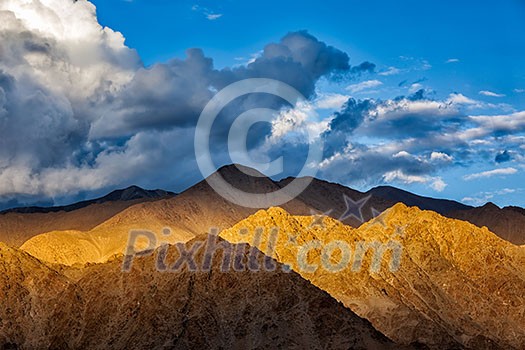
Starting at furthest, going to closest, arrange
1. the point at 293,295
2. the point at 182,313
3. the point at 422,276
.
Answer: the point at 422,276, the point at 293,295, the point at 182,313

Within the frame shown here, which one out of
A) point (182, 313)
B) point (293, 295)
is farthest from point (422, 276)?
point (182, 313)

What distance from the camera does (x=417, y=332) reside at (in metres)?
145

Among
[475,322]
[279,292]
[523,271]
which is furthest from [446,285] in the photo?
[279,292]

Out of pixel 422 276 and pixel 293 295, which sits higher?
pixel 422 276

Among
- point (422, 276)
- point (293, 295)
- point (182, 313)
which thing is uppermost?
point (422, 276)

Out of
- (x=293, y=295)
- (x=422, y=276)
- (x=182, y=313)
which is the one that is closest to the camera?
(x=182, y=313)

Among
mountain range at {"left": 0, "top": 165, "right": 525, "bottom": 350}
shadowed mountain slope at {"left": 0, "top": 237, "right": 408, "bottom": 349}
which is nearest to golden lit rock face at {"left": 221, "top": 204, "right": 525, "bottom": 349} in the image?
mountain range at {"left": 0, "top": 165, "right": 525, "bottom": 350}

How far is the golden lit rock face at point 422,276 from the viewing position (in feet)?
498

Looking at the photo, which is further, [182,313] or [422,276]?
[422,276]

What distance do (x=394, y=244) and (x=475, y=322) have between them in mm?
26144

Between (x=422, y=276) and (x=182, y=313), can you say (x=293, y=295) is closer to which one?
(x=182, y=313)

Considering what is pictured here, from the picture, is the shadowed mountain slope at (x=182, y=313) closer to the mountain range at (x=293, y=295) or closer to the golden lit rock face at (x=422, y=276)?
the mountain range at (x=293, y=295)

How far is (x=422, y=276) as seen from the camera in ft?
580

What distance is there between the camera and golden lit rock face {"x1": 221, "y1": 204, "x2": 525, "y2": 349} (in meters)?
152
